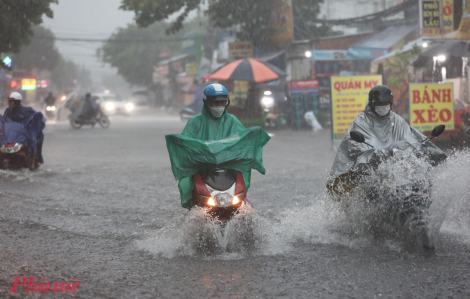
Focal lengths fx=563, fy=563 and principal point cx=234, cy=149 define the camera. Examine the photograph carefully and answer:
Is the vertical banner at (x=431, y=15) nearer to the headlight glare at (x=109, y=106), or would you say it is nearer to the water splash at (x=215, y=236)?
the water splash at (x=215, y=236)

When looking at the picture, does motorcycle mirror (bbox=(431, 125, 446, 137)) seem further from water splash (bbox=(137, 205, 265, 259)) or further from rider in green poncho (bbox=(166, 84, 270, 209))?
water splash (bbox=(137, 205, 265, 259))

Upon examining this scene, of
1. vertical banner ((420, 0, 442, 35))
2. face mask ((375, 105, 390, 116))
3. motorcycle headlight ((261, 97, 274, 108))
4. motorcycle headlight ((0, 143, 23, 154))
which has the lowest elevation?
motorcycle headlight ((0, 143, 23, 154))

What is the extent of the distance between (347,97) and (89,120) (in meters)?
16.2

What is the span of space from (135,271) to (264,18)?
2375 cm

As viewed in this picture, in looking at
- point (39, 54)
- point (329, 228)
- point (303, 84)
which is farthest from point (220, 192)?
point (39, 54)

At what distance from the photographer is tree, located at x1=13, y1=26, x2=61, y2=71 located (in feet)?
213

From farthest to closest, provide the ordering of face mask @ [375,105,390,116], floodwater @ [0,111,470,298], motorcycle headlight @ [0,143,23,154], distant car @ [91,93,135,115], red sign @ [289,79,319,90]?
1. distant car @ [91,93,135,115]
2. red sign @ [289,79,319,90]
3. motorcycle headlight @ [0,143,23,154]
4. face mask @ [375,105,390,116]
5. floodwater @ [0,111,470,298]

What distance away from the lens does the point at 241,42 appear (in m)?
27.0

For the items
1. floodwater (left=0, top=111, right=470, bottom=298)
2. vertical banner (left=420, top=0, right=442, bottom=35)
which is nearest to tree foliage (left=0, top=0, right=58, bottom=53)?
floodwater (left=0, top=111, right=470, bottom=298)

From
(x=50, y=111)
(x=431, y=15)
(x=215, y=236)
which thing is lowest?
(x=215, y=236)

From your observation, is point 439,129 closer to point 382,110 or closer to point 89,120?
point 382,110

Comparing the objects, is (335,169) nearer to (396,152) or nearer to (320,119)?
(396,152)

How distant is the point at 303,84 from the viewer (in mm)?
23391

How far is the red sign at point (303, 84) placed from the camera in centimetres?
2329
